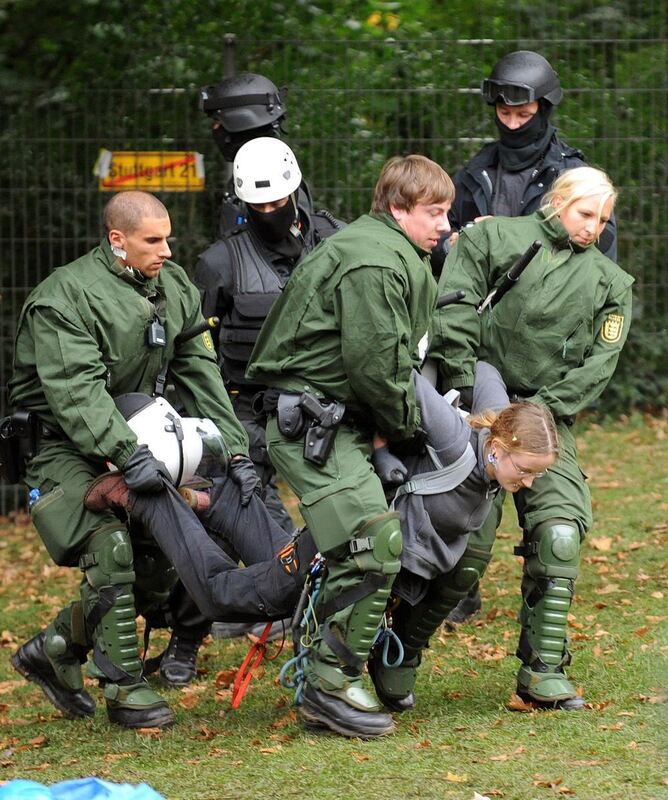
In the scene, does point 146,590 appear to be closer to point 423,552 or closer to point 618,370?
point 423,552

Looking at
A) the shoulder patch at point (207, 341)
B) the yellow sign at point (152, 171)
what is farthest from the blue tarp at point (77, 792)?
the yellow sign at point (152, 171)

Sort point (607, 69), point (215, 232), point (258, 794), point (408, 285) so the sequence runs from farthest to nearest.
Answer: point (607, 69)
point (215, 232)
point (408, 285)
point (258, 794)

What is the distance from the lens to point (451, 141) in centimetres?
1124

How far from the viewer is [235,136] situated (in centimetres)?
777

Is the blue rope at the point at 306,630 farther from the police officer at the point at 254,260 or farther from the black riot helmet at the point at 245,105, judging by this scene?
the black riot helmet at the point at 245,105

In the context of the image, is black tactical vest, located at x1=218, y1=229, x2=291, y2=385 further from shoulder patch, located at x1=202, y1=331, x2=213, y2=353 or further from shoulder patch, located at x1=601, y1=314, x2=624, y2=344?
shoulder patch, located at x1=601, y1=314, x2=624, y2=344

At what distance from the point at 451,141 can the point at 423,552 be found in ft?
20.5

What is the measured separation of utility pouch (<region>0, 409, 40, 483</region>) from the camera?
608 cm

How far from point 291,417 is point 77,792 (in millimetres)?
1760

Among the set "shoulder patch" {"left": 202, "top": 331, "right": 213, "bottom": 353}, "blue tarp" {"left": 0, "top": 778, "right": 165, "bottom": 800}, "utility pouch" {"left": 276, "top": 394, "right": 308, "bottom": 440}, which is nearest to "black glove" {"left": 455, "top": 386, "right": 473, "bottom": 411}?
"utility pouch" {"left": 276, "top": 394, "right": 308, "bottom": 440}

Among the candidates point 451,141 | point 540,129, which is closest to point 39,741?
point 540,129

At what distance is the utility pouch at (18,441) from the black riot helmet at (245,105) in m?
2.26

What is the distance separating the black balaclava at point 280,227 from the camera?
7082 millimetres

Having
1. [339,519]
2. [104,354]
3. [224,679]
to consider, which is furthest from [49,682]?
[339,519]
